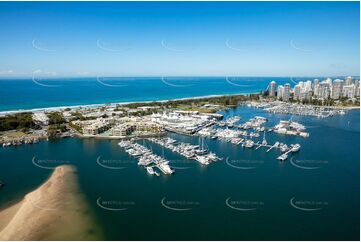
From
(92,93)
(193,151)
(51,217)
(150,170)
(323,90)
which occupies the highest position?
(323,90)

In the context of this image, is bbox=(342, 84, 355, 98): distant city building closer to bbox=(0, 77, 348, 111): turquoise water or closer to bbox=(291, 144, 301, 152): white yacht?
bbox=(0, 77, 348, 111): turquoise water

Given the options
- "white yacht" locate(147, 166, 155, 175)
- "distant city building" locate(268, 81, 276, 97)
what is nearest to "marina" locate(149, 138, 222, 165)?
"white yacht" locate(147, 166, 155, 175)

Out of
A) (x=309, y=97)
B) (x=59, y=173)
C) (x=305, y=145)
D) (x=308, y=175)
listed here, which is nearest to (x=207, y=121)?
(x=305, y=145)

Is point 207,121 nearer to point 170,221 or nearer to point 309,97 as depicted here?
point 170,221

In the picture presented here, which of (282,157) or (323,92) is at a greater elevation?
(323,92)

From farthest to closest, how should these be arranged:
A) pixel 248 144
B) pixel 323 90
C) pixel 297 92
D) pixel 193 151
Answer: pixel 323 90, pixel 297 92, pixel 248 144, pixel 193 151

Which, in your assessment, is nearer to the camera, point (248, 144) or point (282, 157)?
point (282, 157)

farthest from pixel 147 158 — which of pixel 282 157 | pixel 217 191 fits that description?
pixel 282 157

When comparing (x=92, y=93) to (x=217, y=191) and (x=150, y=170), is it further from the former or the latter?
(x=217, y=191)
